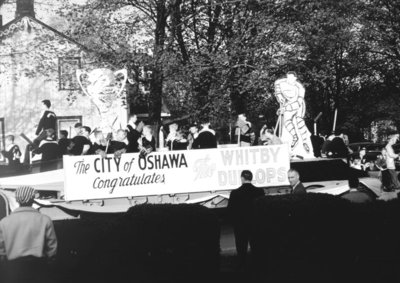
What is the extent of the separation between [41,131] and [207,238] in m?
10.7

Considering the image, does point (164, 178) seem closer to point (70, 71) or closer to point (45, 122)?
point (45, 122)

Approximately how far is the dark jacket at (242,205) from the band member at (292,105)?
8.51 metres

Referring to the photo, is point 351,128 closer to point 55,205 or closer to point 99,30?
point 99,30

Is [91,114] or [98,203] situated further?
[91,114]

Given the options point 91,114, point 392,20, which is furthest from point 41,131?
point 392,20

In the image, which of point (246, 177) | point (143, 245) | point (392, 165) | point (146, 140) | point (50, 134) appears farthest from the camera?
point (392, 165)

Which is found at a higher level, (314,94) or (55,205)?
(314,94)

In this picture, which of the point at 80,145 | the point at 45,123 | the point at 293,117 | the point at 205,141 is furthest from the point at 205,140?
the point at 45,123

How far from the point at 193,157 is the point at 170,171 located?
24.6 inches

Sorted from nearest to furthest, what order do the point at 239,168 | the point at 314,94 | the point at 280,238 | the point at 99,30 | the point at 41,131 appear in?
1. the point at 280,238
2. the point at 239,168
3. the point at 41,131
4. the point at 99,30
5. the point at 314,94

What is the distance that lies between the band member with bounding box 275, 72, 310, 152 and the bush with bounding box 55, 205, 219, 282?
10969 mm

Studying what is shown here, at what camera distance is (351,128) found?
5300 cm

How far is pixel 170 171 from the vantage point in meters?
15.9

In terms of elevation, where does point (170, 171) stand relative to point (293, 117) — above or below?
below
